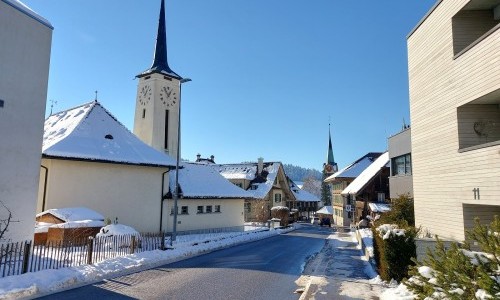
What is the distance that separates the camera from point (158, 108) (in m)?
38.4

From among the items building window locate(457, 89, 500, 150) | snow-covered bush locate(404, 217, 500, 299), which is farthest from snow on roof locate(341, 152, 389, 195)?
snow-covered bush locate(404, 217, 500, 299)

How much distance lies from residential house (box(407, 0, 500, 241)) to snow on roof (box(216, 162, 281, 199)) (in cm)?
3986

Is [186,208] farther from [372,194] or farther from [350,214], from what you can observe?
[350,214]

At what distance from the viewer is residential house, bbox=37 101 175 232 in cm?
2162

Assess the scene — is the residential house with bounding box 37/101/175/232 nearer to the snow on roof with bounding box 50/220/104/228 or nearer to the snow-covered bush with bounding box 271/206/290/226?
the snow on roof with bounding box 50/220/104/228

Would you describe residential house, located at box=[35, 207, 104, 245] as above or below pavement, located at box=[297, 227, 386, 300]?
above

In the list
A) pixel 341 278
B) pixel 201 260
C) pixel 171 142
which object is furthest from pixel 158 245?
pixel 171 142

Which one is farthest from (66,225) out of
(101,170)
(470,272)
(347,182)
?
(347,182)

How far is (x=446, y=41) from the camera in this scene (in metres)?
13.7

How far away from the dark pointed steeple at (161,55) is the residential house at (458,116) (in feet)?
97.4

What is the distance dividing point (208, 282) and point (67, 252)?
326 inches

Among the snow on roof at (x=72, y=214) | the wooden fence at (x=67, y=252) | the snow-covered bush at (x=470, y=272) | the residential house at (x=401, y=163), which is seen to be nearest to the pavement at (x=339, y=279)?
the snow-covered bush at (x=470, y=272)

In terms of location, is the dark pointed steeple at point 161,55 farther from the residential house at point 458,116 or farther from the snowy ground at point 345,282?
the residential house at point 458,116

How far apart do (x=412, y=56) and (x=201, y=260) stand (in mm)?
13356
